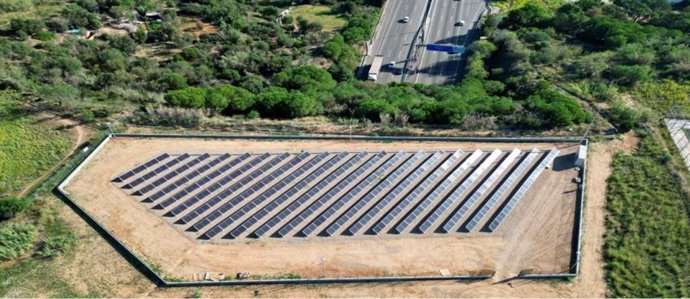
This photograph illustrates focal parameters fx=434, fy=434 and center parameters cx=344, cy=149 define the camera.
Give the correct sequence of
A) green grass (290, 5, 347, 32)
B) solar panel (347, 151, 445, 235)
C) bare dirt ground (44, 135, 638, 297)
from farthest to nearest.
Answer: green grass (290, 5, 347, 32)
solar panel (347, 151, 445, 235)
bare dirt ground (44, 135, 638, 297)

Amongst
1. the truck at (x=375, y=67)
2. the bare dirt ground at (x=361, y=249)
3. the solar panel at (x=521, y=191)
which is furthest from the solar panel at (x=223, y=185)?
the truck at (x=375, y=67)

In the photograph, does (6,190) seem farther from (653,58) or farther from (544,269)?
(653,58)

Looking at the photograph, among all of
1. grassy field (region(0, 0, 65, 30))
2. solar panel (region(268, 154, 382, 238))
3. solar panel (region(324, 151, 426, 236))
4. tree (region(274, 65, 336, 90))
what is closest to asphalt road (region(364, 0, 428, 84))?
tree (region(274, 65, 336, 90))

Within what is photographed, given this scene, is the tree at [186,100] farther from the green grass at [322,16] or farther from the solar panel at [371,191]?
the green grass at [322,16]

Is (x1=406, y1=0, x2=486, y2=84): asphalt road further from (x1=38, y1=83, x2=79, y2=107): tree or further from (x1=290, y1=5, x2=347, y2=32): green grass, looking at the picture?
→ (x1=38, y1=83, x2=79, y2=107): tree

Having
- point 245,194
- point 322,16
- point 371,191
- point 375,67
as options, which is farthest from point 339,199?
point 322,16
